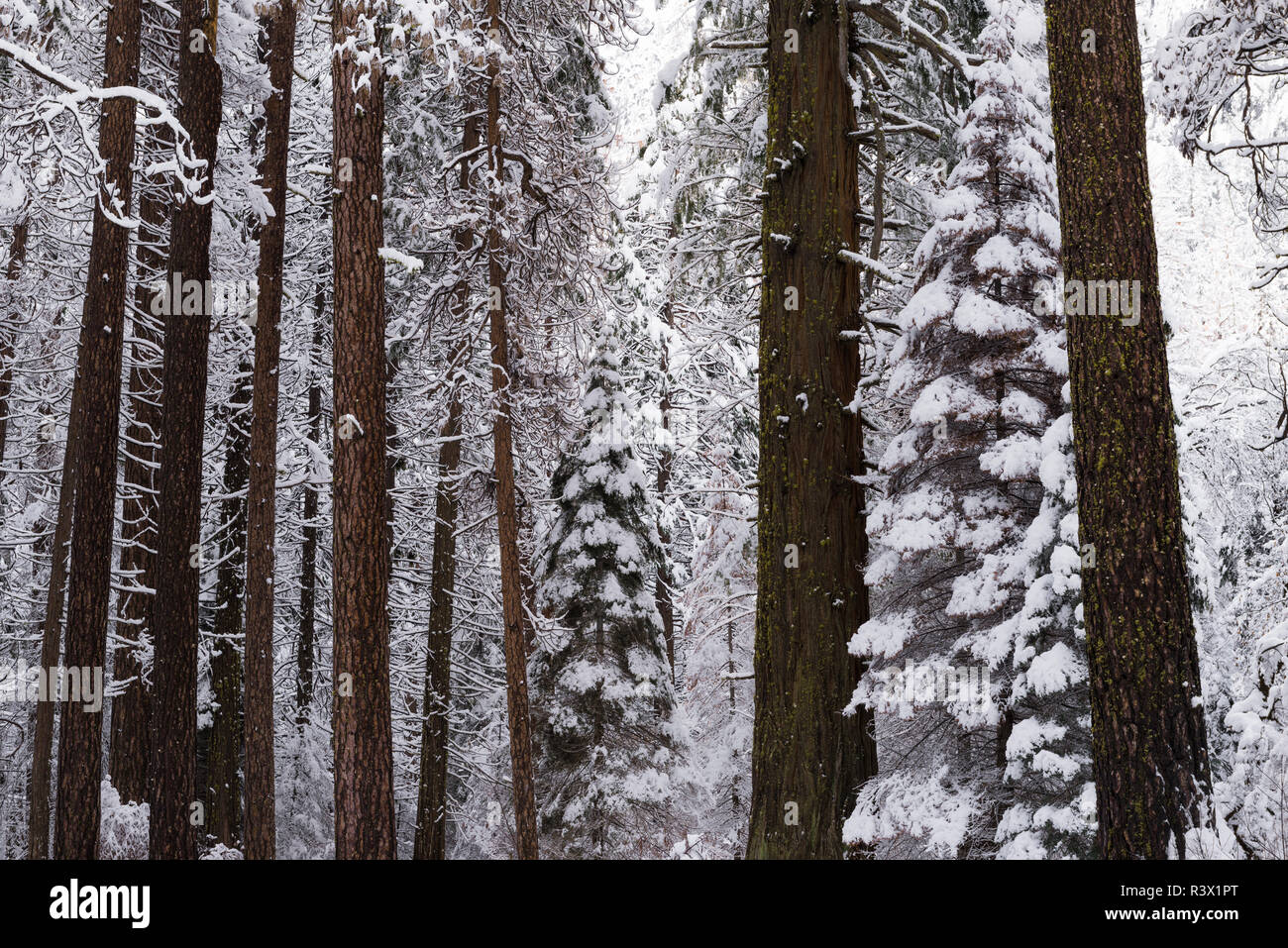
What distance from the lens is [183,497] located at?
11.3m

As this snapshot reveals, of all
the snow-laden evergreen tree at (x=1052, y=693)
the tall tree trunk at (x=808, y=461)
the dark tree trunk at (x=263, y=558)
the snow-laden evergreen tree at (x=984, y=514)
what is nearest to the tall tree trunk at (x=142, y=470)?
the dark tree trunk at (x=263, y=558)

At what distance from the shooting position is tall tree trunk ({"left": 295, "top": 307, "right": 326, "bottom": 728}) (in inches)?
790

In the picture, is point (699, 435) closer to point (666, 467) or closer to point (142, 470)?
point (142, 470)

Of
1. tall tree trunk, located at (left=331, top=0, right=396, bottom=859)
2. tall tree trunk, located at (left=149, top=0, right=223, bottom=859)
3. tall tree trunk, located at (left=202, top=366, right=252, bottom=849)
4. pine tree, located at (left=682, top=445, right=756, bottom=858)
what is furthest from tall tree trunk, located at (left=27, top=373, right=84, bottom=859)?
pine tree, located at (left=682, top=445, right=756, bottom=858)

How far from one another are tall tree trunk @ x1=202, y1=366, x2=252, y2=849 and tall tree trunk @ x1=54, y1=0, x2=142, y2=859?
370 cm

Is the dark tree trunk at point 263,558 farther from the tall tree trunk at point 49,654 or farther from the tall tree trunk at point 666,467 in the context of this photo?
the tall tree trunk at point 666,467

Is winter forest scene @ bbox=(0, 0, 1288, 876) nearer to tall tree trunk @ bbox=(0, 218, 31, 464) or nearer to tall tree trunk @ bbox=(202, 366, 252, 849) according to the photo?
tall tree trunk @ bbox=(202, 366, 252, 849)

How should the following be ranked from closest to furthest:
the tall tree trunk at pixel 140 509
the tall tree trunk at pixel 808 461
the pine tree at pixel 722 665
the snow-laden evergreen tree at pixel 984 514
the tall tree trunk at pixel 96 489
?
the tall tree trunk at pixel 808 461 → the snow-laden evergreen tree at pixel 984 514 → the tall tree trunk at pixel 96 489 → the tall tree trunk at pixel 140 509 → the pine tree at pixel 722 665

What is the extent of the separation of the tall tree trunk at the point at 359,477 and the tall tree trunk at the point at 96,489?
3.50m

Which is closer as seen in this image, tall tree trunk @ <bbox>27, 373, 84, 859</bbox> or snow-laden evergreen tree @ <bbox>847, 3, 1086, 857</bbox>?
snow-laden evergreen tree @ <bbox>847, 3, 1086, 857</bbox>

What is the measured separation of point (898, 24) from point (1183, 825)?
660cm

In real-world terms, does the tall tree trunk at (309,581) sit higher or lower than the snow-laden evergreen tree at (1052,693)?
higher

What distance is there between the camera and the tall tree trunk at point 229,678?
15.4 metres
